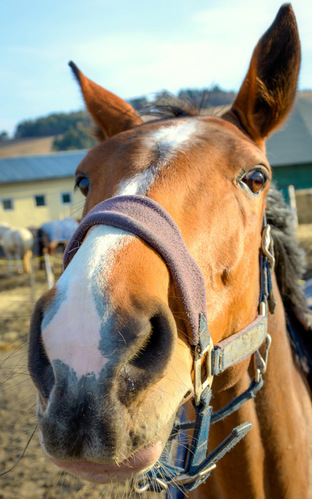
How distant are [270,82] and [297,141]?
19.0 metres

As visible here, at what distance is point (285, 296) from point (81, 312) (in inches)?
69.8

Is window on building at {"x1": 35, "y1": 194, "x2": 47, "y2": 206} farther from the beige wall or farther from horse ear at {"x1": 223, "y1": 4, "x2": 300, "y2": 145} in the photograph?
horse ear at {"x1": 223, "y1": 4, "x2": 300, "y2": 145}

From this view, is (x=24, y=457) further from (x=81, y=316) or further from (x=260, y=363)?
(x=81, y=316)

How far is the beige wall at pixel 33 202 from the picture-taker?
33.6 meters

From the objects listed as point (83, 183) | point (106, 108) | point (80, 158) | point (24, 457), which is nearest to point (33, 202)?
point (80, 158)

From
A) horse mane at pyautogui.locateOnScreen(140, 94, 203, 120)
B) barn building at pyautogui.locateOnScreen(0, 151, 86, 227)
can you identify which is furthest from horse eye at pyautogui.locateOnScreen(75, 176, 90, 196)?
barn building at pyautogui.locateOnScreen(0, 151, 86, 227)

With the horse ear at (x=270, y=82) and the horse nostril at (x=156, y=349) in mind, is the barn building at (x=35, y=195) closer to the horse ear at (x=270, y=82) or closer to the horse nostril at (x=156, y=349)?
the horse ear at (x=270, y=82)

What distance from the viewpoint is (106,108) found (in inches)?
97.5

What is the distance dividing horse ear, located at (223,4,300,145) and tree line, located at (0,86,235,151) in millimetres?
510

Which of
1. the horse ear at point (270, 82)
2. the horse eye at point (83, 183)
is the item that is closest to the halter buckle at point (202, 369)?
the horse eye at point (83, 183)

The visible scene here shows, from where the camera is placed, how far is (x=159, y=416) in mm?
1248

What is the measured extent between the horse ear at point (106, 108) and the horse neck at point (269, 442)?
1.46m

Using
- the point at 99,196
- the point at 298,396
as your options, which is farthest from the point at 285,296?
the point at 99,196

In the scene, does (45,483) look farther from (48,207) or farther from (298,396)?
(48,207)
